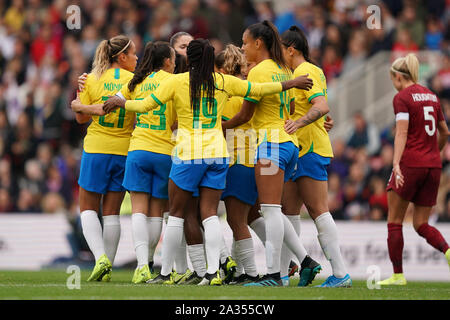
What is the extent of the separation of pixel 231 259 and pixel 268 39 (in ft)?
7.30

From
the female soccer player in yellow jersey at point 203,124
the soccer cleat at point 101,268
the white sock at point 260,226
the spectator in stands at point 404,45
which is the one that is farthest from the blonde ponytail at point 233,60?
the spectator in stands at point 404,45

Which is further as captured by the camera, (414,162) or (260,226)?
(260,226)

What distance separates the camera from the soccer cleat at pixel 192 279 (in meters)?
8.62

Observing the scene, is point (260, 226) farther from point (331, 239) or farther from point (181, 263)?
point (331, 239)

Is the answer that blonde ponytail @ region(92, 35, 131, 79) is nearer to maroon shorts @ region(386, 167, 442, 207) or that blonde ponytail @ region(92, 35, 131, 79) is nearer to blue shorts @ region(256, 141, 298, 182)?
blue shorts @ region(256, 141, 298, 182)

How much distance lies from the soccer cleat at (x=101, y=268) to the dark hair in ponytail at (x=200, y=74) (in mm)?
1908

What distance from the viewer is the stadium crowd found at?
15250mm

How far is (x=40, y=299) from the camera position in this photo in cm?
677

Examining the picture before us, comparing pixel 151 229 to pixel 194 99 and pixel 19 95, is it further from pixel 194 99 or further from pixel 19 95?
pixel 19 95

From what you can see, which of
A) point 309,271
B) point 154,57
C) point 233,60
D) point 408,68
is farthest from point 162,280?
point 408,68

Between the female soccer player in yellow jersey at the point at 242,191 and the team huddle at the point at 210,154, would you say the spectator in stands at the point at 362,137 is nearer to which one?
the team huddle at the point at 210,154

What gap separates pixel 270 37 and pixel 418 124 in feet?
6.24

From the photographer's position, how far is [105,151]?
29.9 ft

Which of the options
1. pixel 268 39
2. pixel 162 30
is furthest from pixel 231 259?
pixel 162 30
